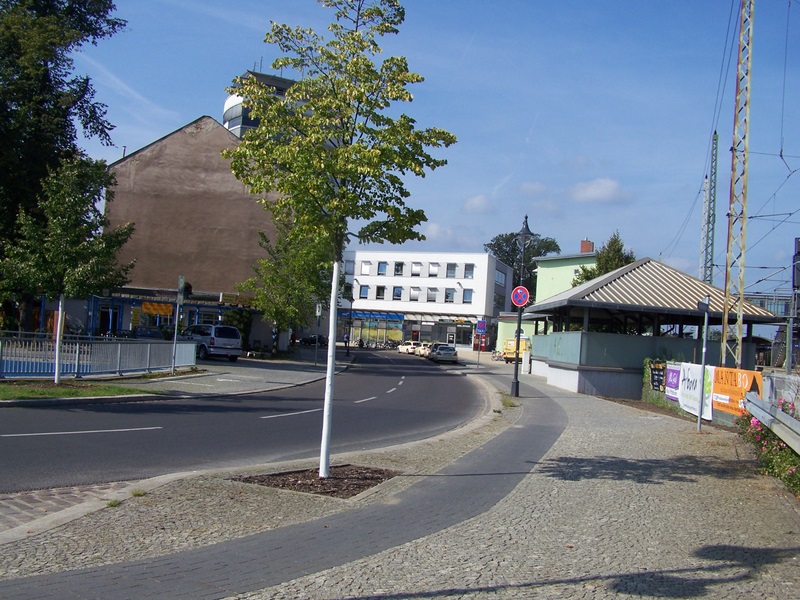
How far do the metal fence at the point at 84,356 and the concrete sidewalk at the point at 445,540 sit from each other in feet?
41.5

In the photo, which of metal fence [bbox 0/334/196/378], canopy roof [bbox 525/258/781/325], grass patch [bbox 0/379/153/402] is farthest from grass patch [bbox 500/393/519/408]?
metal fence [bbox 0/334/196/378]

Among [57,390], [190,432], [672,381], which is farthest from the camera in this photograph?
[672,381]

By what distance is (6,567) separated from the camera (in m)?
4.96

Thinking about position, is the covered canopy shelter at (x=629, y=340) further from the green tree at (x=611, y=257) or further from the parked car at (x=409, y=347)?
the parked car at (x=409, y=347)

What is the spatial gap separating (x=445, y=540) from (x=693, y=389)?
15.4 meters

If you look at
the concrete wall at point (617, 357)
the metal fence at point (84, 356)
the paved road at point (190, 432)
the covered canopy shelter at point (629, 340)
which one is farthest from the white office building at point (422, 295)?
the paved road at point (190, 432)

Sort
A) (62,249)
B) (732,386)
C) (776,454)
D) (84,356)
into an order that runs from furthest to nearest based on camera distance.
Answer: (84,356) < (62,249) < (732,386) < (776,454)

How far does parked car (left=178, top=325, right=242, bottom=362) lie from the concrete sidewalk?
89.0 ft

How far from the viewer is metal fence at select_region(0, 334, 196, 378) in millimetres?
18391

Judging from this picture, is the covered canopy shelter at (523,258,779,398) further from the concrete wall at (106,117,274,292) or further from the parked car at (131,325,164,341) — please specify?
the concrete wall at (106,117,274,292)

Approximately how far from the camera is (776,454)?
977 cm

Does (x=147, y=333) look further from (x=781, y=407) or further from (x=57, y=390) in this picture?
(x=781, y=407)

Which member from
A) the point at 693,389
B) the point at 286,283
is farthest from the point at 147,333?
the point at 693,389

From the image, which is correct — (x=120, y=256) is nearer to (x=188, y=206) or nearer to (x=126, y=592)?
(x=188, y=206)
